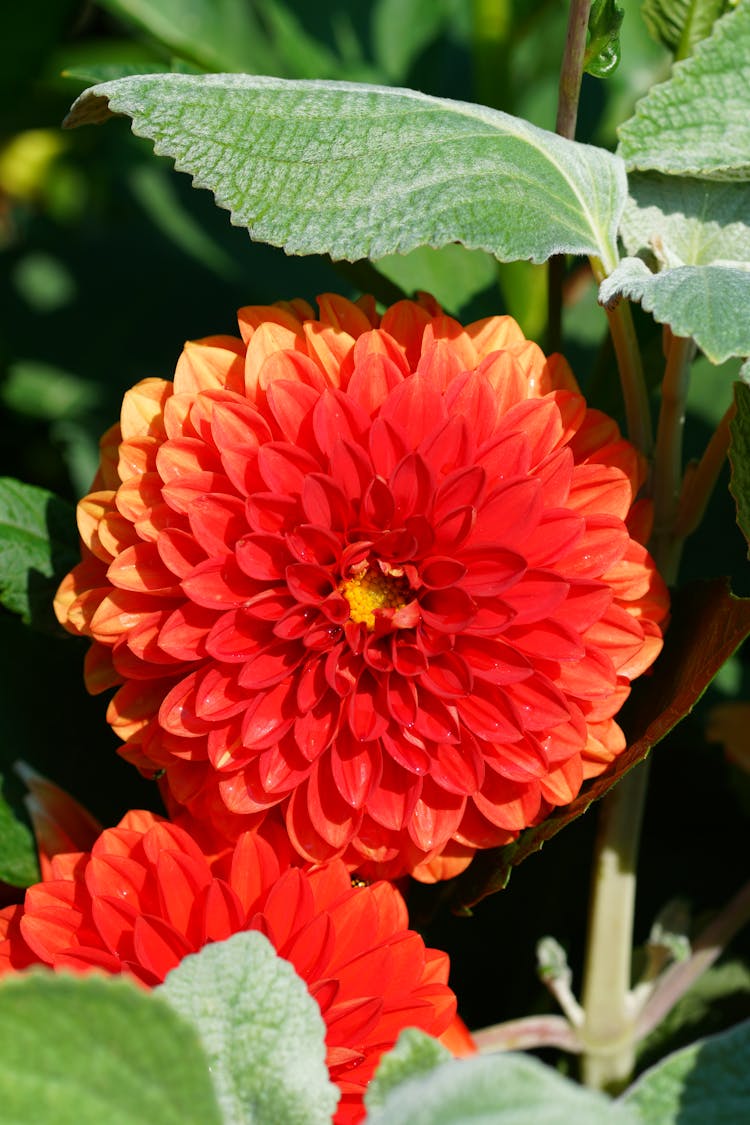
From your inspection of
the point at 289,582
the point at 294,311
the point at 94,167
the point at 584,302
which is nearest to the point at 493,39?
the point at 584,302

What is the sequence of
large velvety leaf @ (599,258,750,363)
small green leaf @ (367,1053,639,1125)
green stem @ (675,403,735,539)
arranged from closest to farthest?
small green leaf @ (367,1053,639,1125), large velvety leaf @ (599,258,750,363), green stem @ (675,403,735,539)

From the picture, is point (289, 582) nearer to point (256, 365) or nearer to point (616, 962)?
point (256, 365)

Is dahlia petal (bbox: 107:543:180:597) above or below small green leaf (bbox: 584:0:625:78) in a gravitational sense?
below

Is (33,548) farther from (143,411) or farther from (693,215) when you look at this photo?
(693,215)

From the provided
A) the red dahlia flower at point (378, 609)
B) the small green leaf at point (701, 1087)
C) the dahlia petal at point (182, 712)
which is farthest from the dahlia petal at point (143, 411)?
the small green leaf at point (701, 1087)

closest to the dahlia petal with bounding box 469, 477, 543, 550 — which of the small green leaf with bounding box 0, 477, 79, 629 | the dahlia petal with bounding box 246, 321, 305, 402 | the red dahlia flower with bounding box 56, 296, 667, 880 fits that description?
the red dahlia flower with bounding box 56, 296, 667, 880

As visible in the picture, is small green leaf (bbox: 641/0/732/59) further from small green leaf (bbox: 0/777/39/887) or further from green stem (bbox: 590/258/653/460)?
small green leaf (bbox: 0/777/39/887)

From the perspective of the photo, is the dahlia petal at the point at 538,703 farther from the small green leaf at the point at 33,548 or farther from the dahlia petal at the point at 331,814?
the small green leaf at the point at 33,548

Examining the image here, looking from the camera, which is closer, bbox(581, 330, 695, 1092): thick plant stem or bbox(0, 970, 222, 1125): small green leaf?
bbox(0, 970, 222, 1125): small green leaf
